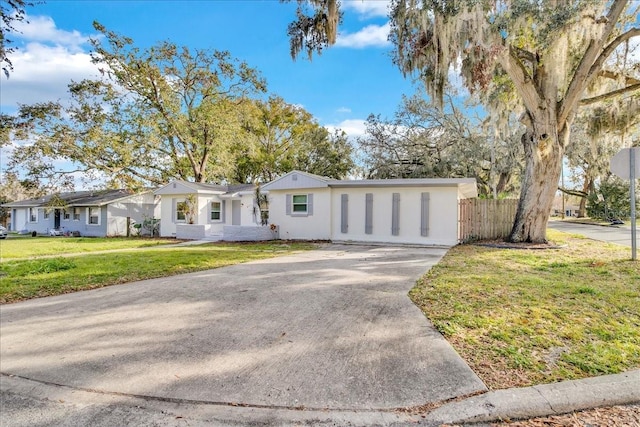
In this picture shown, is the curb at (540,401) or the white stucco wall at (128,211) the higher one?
the white stucco wall at (128,211)

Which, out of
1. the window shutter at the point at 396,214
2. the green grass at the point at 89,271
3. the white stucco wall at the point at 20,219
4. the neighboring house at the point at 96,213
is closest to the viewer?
the green grass at the point at 89,271

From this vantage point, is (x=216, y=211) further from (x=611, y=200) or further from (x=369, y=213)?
(x=611, y=200)

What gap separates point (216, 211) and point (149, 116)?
7523mm

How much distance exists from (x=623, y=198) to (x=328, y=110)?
21.8m

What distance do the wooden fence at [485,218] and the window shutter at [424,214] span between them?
121cm

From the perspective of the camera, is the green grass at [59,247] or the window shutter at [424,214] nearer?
the green grass at [59,247]

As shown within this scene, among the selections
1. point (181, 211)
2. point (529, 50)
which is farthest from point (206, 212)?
point (529, 50)

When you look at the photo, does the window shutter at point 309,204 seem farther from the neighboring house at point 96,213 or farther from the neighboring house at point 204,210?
the neighboring house at point 96,213

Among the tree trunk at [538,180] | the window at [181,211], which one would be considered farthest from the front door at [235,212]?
the tree trunk at [538,180]

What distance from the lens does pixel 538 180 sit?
1091 centimetres

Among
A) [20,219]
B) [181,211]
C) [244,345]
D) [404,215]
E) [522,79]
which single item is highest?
[522,79]

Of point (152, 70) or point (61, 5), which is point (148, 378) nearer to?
point (61, 5)

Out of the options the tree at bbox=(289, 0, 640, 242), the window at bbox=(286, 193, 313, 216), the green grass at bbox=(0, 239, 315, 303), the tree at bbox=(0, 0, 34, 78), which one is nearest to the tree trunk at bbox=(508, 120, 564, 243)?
the tree at bbox=(289, 0, 640, 242)

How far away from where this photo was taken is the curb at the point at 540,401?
2295 millimetres
